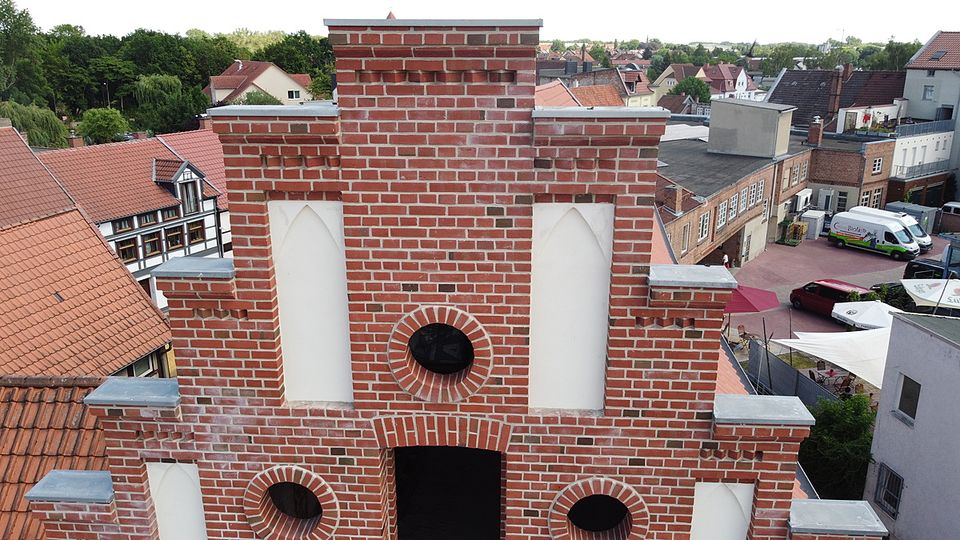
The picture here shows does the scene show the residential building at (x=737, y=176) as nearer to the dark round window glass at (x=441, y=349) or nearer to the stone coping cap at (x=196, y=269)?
the dark round window glass at (x=441, y=349)

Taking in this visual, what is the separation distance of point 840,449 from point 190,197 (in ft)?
80.8

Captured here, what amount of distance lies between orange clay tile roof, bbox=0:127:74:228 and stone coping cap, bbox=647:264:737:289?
17741 mm

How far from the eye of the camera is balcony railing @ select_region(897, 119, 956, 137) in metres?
43.9

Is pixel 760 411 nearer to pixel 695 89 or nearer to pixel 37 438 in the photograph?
pixel 37 438

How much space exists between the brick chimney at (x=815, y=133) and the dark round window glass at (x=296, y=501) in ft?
145

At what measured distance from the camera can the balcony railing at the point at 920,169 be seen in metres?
44.0

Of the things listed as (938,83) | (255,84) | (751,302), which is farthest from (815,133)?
(255,84)

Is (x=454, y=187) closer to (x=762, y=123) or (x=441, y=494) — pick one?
(x=441, y=494)

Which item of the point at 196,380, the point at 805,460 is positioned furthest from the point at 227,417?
the point at 805,460

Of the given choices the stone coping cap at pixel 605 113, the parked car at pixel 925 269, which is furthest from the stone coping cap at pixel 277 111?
the parked car at pixel 925 269

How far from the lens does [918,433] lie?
546 inches

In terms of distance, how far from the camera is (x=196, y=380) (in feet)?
14.7

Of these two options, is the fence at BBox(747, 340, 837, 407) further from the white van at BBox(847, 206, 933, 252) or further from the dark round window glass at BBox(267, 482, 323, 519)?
the white van at BBox(847, 206, 933, 252)

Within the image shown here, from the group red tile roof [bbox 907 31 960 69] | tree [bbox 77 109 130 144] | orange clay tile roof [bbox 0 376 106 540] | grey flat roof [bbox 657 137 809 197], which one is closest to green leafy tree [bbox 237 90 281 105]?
tree [bbox 77 109 130 144]
